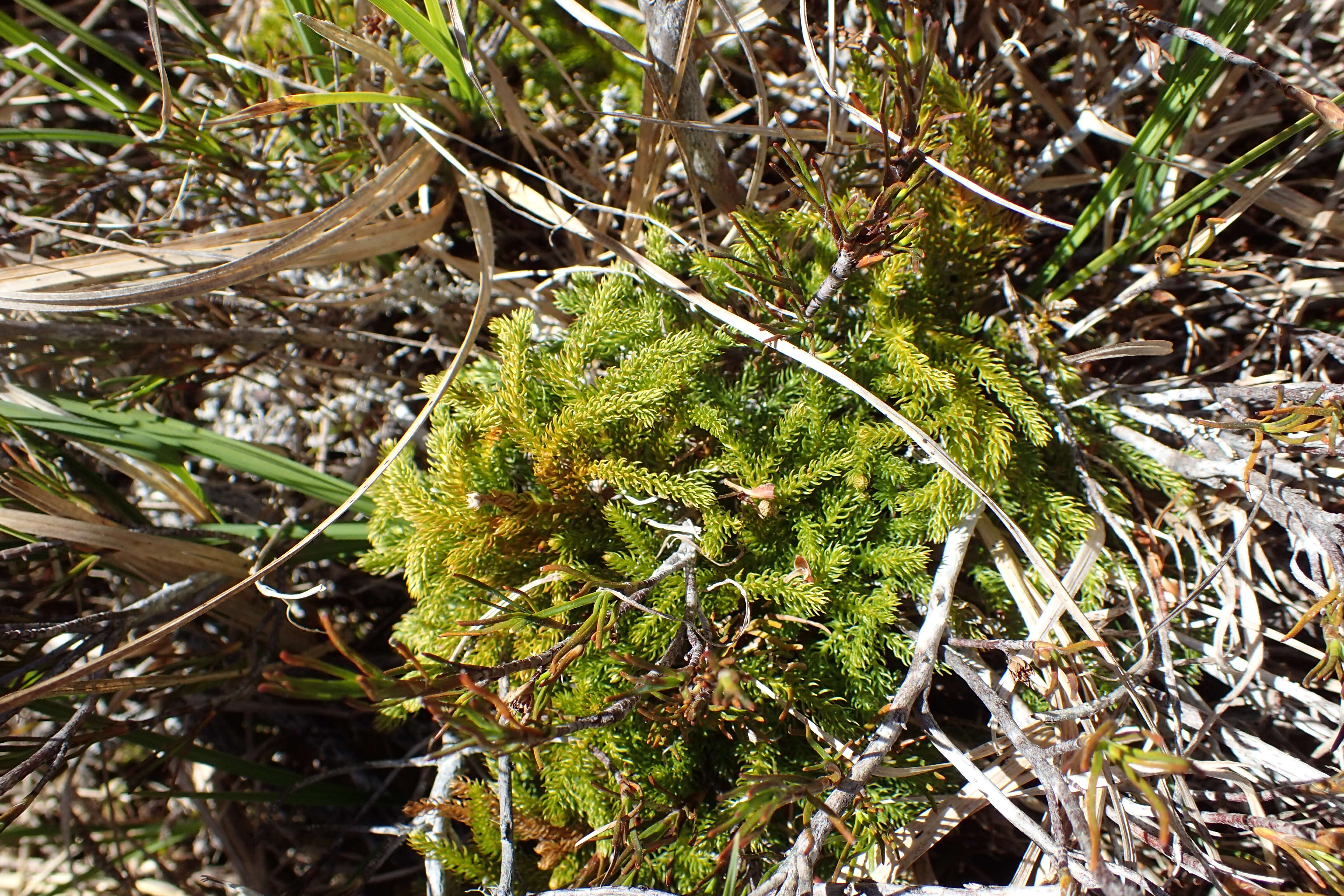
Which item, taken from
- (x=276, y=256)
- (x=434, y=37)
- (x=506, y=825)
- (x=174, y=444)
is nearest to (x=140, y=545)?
(x=174, y=444)

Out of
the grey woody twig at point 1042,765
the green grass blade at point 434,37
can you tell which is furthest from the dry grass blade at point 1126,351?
the green grass blade at point 434,37

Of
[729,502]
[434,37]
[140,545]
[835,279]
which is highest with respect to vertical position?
[434,37]

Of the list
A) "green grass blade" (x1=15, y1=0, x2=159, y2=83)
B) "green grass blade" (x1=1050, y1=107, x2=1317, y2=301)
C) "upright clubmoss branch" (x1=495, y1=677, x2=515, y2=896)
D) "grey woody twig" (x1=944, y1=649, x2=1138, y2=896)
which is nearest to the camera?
"grey woody twig" (x1=944, y1=649, x2=1138, y2=896)

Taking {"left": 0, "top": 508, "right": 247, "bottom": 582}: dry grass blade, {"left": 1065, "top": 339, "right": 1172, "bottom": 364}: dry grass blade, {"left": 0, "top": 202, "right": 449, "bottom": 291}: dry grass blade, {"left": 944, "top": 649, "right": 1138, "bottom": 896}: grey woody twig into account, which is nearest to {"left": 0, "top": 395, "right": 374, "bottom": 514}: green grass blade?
{"left": 0, "top": 508, "right": 247, "bottom": 582}: dry grass blade

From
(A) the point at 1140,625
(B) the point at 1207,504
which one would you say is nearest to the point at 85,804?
(A) the point at 1140,625

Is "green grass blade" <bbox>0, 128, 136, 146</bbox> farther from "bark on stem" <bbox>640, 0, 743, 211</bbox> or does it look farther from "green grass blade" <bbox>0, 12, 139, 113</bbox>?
"bark on stem" <bbox>640, 0, 743, 211</bbox>

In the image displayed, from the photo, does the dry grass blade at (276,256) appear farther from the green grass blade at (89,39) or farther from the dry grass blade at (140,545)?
the green grass blade at (89,39)

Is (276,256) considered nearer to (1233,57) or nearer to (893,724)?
(893,724)
